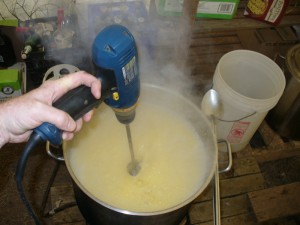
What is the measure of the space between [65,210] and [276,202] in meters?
0.96

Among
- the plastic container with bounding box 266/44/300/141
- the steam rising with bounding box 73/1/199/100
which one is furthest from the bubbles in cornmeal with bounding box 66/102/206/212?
the plastic container with bounding box 266/44/300/141

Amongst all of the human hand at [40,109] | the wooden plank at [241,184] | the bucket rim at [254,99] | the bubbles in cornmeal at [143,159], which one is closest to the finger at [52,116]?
the human hand at [40,109]

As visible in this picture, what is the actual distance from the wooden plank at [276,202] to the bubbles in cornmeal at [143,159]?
382 millimetres

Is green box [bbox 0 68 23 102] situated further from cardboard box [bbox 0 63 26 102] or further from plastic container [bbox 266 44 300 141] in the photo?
plastic container [bbox 266 44 300 141]

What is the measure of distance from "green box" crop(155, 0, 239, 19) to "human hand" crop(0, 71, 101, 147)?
0.94m

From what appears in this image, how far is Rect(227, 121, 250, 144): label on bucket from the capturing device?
1443mm

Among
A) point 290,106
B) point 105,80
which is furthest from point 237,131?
point 105,80

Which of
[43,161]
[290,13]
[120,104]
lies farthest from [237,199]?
[290,13]

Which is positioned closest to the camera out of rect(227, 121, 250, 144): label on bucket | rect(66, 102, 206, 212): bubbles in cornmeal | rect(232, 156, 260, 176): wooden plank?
rect(66, 102, 206, 212): bubbles in cornmeal

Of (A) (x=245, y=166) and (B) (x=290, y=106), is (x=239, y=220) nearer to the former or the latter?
(A) (x=245, y=166)

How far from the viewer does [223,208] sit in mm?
1435

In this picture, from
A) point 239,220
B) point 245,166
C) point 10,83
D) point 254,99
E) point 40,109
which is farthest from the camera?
point 10,83

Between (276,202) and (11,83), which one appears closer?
(276,202)

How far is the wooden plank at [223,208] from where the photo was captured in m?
1.39
